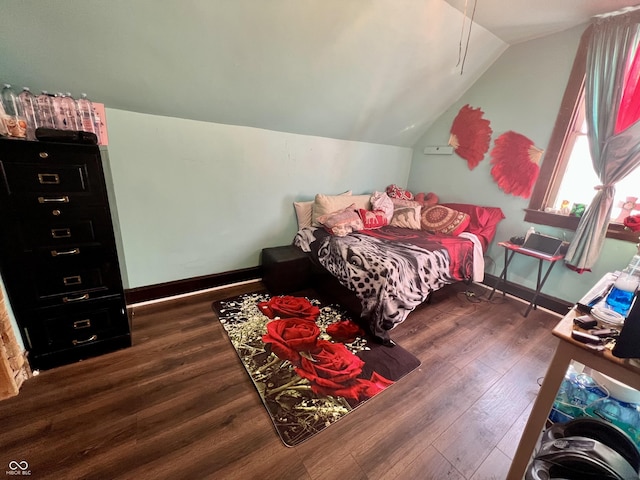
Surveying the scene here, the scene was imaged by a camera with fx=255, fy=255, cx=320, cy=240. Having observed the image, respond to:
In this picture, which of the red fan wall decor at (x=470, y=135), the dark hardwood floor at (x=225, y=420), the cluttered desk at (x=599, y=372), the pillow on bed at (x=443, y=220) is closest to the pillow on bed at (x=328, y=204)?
the pillow on bed at (x=443, y=220)

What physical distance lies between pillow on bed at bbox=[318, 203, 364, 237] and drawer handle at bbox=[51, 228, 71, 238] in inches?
77.5

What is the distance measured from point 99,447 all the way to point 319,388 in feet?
3.62

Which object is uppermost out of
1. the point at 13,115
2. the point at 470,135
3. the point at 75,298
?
the point at 470,135

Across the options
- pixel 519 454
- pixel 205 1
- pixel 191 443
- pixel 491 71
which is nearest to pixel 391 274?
pixel 519 454

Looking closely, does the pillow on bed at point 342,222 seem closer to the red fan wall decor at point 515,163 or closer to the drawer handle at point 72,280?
the red fan wall decor at point 515,163

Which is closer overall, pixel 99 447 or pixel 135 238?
pixel 99 447

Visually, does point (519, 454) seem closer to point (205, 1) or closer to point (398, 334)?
point (398, 334)

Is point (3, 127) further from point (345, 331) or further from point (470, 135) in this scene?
point (470, 135)

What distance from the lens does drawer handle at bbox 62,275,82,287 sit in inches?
60.2

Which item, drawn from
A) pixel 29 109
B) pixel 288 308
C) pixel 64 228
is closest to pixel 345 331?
pixel 288 308

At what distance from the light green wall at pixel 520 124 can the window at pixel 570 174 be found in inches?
2.6

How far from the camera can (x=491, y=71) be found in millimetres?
2934

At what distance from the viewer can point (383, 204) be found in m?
3.23

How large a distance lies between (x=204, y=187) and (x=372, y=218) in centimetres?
183
